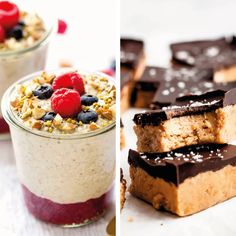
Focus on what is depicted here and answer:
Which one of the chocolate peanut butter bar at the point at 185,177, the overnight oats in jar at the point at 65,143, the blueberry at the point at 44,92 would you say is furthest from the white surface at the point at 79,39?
the chocolate peanut butter bar at the point at 185,177

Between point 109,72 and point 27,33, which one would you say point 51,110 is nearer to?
point 27,33

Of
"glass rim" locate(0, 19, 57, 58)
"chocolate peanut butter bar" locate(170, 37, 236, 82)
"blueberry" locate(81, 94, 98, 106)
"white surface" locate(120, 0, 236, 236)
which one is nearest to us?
"blueberry" locate(81, 94, 98, 106)

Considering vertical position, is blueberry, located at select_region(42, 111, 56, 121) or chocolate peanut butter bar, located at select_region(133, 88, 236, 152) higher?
blueberry, located at select_region(42, 111, 56, 121)

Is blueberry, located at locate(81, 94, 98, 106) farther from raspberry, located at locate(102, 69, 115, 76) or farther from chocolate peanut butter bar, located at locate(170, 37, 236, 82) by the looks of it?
chocolate peanut butter bar, located at locate(170, 37, 236, 82)

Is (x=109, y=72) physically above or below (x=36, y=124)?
below

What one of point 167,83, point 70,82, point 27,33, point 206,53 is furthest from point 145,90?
point 70,82

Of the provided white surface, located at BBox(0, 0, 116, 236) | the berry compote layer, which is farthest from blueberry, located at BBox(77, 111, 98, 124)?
white surface, located at BBox(0, 0, 116, 236)
